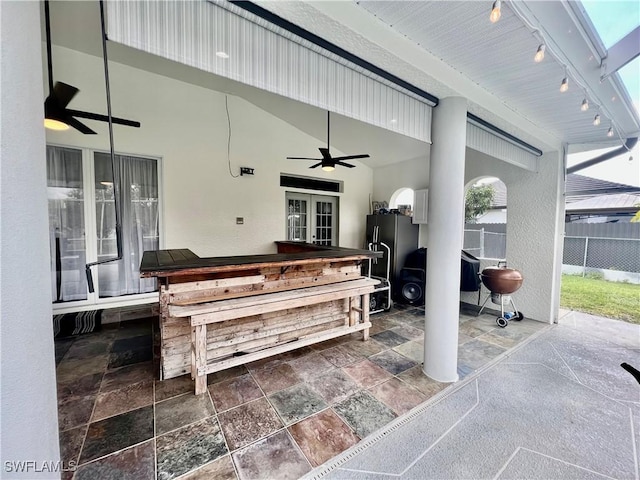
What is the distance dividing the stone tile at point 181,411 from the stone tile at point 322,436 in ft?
2.40

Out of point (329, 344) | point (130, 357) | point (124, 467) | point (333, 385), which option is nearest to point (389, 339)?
point (329, 344)

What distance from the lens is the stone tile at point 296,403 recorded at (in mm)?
2029

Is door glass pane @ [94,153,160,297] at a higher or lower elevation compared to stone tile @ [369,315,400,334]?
higher

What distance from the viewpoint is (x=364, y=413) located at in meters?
2.06

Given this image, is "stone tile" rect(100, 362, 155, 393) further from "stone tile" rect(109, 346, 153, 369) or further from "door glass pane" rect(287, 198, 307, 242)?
"door glass pane" rect(287, 198, 307, 242)

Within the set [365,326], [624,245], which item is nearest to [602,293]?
[624,245]

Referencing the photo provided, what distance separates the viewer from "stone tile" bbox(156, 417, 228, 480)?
1.59 meters

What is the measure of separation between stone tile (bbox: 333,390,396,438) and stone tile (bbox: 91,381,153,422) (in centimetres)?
158

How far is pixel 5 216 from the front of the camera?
31.6 inches

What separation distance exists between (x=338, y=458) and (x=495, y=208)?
26.7 ft

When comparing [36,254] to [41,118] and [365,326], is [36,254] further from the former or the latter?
[365,326]

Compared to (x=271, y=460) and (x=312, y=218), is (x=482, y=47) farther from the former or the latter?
(x=312, y=218)

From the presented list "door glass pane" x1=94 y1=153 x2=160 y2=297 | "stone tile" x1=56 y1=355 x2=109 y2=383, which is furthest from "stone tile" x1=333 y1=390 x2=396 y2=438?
"door glass pane" x1=94 y1=153 x2=160 y2=297

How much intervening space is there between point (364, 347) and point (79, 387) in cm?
277
